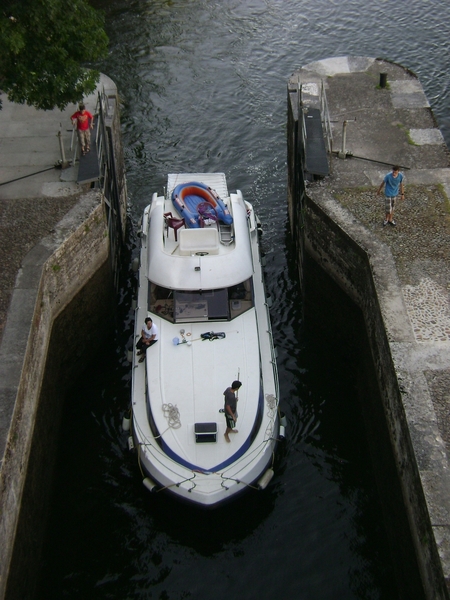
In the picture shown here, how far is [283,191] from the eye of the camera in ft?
77.8

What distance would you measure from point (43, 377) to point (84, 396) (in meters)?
2.11

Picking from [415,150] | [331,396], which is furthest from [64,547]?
[415,150]

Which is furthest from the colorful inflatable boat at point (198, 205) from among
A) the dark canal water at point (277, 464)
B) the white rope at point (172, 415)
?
the white rope at point (172, 415)

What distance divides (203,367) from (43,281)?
4.16 meters

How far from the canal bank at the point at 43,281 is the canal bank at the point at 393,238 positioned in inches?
217

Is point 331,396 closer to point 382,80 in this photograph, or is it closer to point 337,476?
point 337,476

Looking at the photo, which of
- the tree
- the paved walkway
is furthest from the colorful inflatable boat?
the tree

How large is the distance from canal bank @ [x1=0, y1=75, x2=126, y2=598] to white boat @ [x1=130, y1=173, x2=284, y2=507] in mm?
1656

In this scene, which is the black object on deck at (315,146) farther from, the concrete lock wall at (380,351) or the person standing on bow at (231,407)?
the person standing on bow at (231,407)

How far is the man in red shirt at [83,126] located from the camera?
18766mm

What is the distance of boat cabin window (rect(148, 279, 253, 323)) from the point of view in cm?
1588

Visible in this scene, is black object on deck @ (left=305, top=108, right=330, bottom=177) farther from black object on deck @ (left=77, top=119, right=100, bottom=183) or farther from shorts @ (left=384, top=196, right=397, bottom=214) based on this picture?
black object on deck @ (left=77, top=119, right=100, bottom=183)

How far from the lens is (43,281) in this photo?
1568 centimetres

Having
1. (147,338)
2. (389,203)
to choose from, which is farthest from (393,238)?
(147,338)
